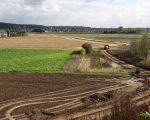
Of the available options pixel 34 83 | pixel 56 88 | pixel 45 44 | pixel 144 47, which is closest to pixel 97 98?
pixel 56 88

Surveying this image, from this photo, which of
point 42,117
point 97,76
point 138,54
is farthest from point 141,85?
point 138,54

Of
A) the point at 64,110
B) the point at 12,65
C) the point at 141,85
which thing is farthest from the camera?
the point at 12,65

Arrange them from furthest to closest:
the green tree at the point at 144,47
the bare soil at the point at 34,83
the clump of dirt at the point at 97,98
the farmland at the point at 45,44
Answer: the farmland at the point at 45,44
the green tree at the point at 144,47
the bare soil at the point at 34,83
the clump of dirt at the point at 97,98

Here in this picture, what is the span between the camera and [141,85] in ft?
107

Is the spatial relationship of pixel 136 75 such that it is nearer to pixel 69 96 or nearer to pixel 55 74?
pixel 55 74

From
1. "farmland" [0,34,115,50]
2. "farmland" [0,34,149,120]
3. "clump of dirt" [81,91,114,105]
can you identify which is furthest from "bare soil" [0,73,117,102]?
"farmland" [0,34,115,50]

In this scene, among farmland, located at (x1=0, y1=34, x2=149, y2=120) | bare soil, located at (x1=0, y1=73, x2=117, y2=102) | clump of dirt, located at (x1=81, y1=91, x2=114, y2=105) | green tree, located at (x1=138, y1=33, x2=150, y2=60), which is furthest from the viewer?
green tree, located at (x1=138, y1=33, x2=150, y2=60)

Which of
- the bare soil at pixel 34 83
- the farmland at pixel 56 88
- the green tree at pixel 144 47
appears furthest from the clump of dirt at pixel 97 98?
the green tree at pixel 144 47

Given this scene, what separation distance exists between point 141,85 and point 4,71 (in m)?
16.1

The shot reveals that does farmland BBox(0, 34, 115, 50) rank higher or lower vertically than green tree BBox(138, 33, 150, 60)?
lower

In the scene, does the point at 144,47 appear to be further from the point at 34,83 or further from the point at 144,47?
the point at 34,83

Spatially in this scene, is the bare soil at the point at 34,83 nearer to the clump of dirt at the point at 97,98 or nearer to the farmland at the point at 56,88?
the farmland at the point at 56,88

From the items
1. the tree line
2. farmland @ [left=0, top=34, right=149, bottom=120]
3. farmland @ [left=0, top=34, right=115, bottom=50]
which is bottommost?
farmland @ [left=0, top=34, right=115, bottom=50]

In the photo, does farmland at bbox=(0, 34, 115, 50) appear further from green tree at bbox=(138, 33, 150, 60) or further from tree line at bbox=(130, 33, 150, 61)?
green tree at bbox=(138, 33, 150, 60)
